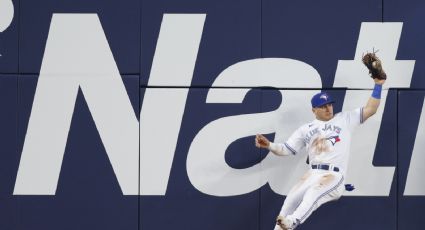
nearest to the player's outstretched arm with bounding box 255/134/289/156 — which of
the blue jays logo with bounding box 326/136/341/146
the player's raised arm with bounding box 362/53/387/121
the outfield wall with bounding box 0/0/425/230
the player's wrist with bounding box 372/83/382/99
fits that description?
the outfield wall with bounding box 0/0/425/230

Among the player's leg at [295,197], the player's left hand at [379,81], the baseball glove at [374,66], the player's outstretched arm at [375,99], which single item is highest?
the baseball glove at [374,66]

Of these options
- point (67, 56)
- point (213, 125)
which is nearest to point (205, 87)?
point (213, 125)

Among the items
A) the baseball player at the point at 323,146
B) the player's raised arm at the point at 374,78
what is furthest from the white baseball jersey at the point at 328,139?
the player's raised arm at the point at 374,78

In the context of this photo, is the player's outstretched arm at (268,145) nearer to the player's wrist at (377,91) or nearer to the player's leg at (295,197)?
the player's leg at (295,197)

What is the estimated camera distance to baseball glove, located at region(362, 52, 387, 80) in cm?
641

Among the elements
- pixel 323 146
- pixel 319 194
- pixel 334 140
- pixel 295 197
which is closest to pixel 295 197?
pixel 295 197

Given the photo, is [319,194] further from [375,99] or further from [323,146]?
[375,99]

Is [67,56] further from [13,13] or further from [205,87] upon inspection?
[205,87]

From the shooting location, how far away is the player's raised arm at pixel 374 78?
6426 mm

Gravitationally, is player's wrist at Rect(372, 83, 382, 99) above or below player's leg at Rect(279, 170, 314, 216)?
above

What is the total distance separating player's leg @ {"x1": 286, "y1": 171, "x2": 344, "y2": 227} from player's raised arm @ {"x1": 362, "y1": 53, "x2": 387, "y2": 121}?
788 millimetres

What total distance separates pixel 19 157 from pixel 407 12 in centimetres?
452

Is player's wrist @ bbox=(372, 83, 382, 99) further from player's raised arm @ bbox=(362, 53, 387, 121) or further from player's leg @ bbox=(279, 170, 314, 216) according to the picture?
player's leg @ bbox=(279, 170, 314, 216)

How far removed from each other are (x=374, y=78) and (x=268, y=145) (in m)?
1.28
